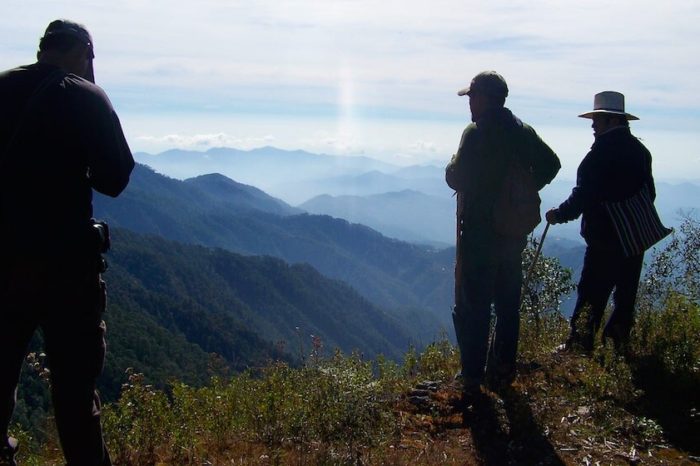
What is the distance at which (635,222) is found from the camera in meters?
5.62

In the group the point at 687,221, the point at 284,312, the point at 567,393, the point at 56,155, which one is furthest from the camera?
the point at 284,312

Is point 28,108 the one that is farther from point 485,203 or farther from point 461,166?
point 485,203

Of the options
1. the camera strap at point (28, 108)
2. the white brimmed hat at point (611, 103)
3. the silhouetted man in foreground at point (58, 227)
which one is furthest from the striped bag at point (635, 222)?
the camera strap at point (28, 108)

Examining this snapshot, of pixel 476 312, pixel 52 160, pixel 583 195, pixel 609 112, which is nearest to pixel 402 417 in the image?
pixel 476 312

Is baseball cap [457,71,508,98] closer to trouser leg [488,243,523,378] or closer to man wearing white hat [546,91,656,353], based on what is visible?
trouser leg [488,243,523,378]

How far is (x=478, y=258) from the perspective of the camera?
4.80 metres

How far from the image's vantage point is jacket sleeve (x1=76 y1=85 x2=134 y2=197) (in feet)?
10.1

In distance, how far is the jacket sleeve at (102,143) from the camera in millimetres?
3064

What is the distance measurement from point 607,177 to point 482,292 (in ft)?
5.85

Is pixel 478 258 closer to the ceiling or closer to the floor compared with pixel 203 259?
closer to the ceiling

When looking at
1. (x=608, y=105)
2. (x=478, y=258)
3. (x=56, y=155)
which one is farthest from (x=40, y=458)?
(x=608, y=105)

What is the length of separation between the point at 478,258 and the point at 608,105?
215cm

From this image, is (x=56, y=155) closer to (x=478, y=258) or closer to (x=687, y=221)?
(x=478, y=258)

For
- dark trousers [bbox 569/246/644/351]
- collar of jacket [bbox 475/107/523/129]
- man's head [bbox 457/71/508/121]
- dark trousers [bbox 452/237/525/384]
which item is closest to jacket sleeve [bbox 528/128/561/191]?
collar of jacket [bbox 475/107/523/129]
